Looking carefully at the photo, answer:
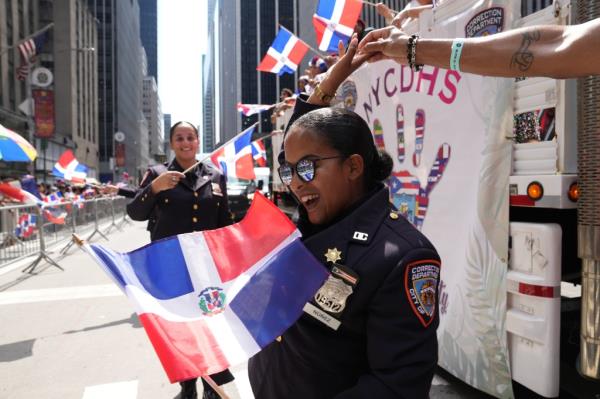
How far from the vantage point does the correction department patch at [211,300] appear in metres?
1.79

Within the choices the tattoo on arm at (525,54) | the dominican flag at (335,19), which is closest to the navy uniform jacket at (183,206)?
the tattoo on arm at (525,54)

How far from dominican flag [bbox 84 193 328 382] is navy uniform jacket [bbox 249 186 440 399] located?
104mm

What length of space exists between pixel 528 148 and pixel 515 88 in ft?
1.26

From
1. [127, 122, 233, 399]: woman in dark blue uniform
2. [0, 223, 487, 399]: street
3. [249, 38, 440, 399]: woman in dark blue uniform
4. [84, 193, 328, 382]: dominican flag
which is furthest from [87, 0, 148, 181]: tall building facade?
[249, 38, 440, 399]: woman in dark blue uniform

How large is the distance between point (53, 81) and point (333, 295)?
6007 centimetres

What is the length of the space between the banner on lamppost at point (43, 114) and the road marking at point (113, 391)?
29.3 metres

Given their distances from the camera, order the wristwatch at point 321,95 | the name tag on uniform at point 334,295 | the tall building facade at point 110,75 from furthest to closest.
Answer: the tall building facade at point 110,75, the wristwatch at point 321,95, the name tag on uniform at point 334,295

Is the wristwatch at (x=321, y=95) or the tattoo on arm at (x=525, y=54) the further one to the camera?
the wristwatch at (x=321, y=95)

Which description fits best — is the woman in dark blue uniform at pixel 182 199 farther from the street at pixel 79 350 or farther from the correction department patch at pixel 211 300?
the correction department patch at pixel 211 300

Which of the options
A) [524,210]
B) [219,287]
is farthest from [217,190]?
[524,210]

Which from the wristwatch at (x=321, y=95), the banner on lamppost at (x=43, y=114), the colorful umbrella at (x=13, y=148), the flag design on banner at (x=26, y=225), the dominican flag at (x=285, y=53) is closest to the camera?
the wristwatch at (x=321, y=95)

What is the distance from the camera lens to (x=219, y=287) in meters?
1.87

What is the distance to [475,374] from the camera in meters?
3.37

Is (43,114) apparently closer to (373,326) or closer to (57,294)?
(57,294)
